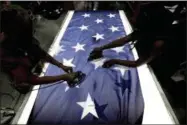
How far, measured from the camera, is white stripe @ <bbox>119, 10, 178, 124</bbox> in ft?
5.24

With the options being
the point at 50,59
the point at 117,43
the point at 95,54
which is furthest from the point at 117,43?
the point at 50,59

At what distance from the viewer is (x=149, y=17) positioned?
1892mm

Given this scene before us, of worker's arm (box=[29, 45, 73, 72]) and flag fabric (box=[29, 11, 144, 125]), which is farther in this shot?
worker's arm (box=[29, 45, 73, 72])

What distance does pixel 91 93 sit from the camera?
1.80m

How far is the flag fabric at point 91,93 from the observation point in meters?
1.63

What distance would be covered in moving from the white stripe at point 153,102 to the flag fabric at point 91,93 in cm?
4

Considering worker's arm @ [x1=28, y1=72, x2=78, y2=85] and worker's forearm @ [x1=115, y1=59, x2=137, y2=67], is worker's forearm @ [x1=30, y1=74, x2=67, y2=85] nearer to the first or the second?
worker's arm @ [x1=28, y1=72, x2=78, y2=85]

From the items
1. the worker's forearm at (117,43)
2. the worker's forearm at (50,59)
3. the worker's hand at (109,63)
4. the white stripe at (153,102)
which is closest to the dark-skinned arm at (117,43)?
the worker's forearm at (117,43)

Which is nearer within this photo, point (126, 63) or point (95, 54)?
point (126, 63)

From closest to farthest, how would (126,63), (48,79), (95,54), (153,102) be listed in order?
(153,102)
(48,79)
(126,63)
(95,54)

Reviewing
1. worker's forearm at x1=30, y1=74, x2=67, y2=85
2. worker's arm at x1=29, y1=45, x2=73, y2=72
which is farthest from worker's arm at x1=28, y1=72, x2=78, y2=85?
worker's arm at x1=29, y1=45, x2=73, y2=72

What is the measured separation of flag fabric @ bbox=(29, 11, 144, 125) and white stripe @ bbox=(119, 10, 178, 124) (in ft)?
0.13

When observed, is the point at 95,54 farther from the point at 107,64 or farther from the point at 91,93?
the point at 91,93

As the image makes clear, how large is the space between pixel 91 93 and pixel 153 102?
17.0 inches
